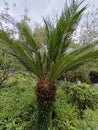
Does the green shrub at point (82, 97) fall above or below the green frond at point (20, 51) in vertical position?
below

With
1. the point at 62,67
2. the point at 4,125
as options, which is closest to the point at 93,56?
the point at 62,67

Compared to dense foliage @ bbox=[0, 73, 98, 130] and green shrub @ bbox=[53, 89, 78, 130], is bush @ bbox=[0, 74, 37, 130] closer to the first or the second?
dense foliage @ bbox=[0, 73, 98, 130]

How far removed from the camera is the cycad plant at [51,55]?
4.12 metres

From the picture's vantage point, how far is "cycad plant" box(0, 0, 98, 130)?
13.5 ft

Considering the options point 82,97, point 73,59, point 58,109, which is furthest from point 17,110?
point 73,59

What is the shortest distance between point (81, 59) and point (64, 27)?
756mm

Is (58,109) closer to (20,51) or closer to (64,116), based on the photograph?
(64,116)

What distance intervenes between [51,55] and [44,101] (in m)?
1.01

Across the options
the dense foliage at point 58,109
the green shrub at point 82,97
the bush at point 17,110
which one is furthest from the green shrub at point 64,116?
the bush at point 17,110

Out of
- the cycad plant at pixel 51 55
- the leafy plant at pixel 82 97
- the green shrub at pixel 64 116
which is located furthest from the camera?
the leafy plant at pixel 82 97

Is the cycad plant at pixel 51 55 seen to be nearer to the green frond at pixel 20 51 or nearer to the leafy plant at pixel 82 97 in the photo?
the green frond at pixel 20 51

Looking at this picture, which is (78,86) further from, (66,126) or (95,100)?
(66,126)

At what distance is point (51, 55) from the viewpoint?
4.41 meters

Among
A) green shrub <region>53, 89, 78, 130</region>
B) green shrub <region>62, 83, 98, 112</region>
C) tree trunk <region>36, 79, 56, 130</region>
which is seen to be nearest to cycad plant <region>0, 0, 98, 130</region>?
tree trunk <region>36, 79, 56, 130</region>
